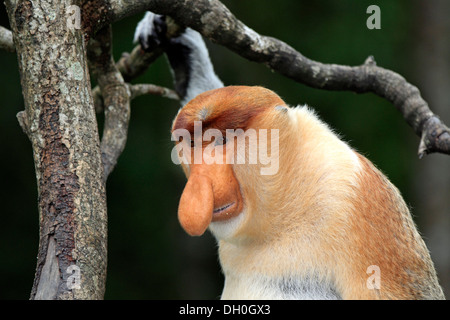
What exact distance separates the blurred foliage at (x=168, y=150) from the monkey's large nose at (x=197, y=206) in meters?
4.65

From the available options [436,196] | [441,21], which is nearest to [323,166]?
[436,196]

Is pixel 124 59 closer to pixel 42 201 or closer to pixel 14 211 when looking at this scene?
pixel 42 201

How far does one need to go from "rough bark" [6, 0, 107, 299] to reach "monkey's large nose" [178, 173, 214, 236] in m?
0.34

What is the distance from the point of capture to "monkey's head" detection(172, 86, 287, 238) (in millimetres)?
2484

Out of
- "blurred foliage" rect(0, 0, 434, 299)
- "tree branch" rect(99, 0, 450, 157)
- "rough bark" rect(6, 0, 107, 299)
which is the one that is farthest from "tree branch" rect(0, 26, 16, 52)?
"blurred foliage" rect(0, 0, 434, 299)

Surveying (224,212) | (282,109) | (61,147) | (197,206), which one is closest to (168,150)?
(282,109)

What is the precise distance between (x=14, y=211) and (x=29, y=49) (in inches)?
221

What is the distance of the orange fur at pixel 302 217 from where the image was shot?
2551 mm

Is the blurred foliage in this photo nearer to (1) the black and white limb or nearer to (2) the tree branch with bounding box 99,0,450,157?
(1) the black and white limb

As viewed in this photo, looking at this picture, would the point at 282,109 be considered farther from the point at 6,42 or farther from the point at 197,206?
the point at 6,42

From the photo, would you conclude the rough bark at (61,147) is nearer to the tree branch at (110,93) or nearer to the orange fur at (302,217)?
the orange fur at (302,217)

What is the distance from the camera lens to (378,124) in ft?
25.5

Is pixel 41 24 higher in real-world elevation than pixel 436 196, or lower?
lower

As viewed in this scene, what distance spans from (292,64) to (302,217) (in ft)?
3.90
